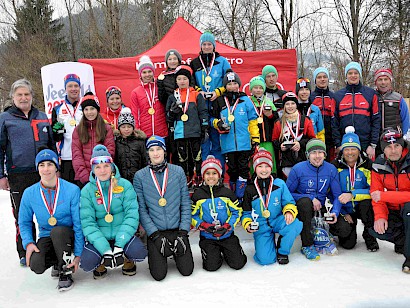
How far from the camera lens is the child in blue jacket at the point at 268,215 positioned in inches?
153

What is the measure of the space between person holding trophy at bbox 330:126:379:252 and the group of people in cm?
1

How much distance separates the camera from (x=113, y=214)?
3727 mm

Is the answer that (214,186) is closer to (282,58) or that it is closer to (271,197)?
(271,197)

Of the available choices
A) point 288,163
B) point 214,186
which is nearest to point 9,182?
point 214,186

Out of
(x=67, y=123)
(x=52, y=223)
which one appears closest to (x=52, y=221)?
(x=52, y=223)

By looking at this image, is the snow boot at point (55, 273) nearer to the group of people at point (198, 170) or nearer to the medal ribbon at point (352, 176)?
the group of people at point (198, 170)

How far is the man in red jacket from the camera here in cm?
381

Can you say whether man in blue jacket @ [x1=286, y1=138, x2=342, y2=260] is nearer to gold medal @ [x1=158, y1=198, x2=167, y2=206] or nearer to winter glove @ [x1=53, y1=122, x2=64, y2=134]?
gold medal @ [x1=158, y1=198, x2=167, y2=206]

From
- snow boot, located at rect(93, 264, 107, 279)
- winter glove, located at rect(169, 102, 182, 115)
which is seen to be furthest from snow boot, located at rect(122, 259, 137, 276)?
winter glove, located at rect(169, 102, 182, 115)

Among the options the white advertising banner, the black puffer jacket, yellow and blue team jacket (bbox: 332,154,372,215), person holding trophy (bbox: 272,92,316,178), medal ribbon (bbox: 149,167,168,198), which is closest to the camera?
medal ribbon (bbox: 149,167,168,198)

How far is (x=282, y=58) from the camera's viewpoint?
709cm

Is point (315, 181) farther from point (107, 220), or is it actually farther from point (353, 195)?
point (107, 220)

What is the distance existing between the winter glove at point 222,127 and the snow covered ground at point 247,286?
162cm

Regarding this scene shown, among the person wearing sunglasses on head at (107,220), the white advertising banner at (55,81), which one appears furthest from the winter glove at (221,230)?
the white advertising banner at (55,81)
